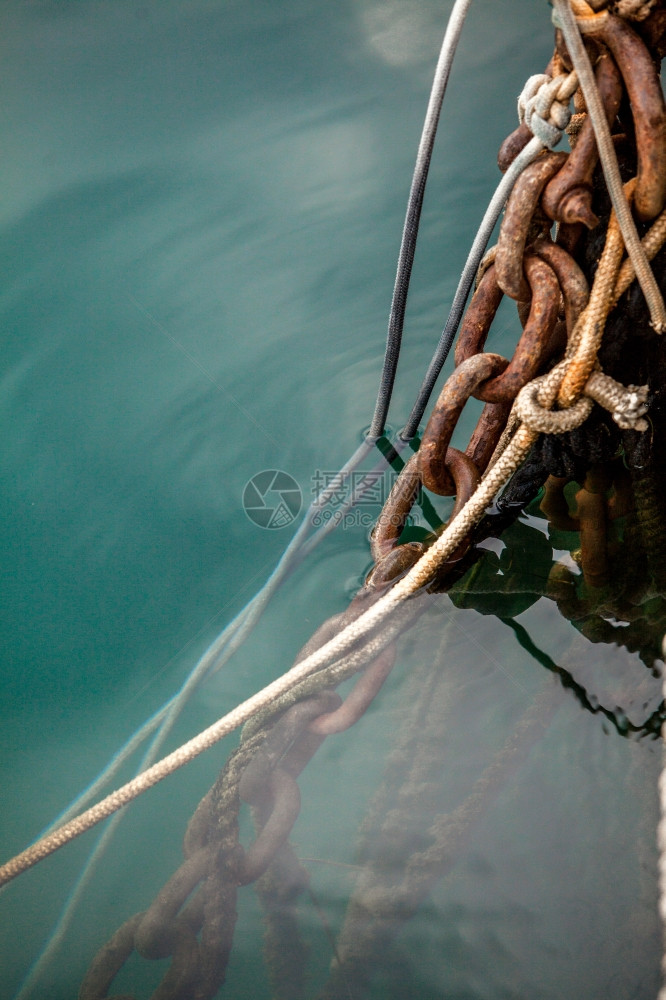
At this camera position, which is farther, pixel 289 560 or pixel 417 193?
pixel 289 560

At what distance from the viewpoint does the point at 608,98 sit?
0.91 m

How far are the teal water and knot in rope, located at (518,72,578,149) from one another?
2.96 ft

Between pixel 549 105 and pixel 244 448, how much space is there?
4.21 ft

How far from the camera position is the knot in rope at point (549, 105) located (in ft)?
3.04

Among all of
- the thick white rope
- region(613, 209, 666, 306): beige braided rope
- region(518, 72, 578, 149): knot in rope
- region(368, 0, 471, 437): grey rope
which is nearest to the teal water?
the thick white rope

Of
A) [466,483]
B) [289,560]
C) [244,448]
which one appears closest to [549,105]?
[466,483]

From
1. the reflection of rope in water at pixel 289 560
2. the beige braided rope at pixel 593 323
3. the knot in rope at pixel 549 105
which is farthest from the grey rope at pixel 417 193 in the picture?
the beige braided rope at pixel 593 323

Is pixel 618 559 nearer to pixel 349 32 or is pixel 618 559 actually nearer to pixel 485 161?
pixel 485 161

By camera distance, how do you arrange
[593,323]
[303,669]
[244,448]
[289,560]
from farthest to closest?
[244,448] < [289,560] < [303,669] < [593,323]

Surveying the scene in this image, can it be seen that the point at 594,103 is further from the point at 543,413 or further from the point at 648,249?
the point at 543,413

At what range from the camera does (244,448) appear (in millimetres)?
2012

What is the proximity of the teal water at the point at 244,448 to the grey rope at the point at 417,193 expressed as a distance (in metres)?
0.45

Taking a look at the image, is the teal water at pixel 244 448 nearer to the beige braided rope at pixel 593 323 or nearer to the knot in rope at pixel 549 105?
the beige braided rope at pixel 593 323

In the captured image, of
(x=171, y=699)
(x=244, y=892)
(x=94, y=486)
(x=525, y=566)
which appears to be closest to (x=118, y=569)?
(x=94, y=486)
